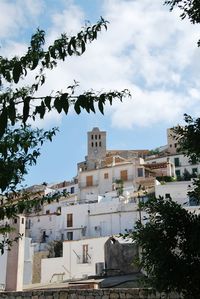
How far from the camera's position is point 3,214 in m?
5.47

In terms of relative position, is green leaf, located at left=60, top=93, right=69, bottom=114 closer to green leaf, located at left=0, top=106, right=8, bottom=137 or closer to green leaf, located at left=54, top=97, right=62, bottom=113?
green leaf, located at left=54, top=97, right=62, bottom=113

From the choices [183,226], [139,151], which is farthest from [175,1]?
[139,151]

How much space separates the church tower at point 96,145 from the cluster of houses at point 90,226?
17778 millimetres

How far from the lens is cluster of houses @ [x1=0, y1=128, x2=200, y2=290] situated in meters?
21.2

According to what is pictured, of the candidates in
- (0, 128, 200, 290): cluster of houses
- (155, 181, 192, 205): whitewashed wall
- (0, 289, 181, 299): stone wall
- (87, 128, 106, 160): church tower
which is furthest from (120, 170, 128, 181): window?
(0, 289, 181, 299): stone wall

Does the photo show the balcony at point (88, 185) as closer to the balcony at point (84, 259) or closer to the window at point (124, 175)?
the window at point (124, 175)

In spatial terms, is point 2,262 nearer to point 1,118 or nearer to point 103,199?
point 103,199

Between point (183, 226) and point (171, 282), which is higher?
point (183, 226)

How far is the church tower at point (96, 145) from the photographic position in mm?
87000

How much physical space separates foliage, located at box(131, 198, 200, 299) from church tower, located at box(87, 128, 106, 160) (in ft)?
260

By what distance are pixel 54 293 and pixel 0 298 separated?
7.65 ft

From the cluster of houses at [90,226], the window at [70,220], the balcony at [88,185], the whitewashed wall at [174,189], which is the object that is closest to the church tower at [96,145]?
the cluster of houses at [90,226]

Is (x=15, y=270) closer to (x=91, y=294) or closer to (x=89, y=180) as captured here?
(x=91, y=294)

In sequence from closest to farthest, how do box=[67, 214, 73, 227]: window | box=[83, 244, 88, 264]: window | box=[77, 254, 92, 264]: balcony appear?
box=[77, 254, 92, 264]: balcony
box=[83, 244, 88, 264]: window
box=[67, 214, 73, 227]: window
